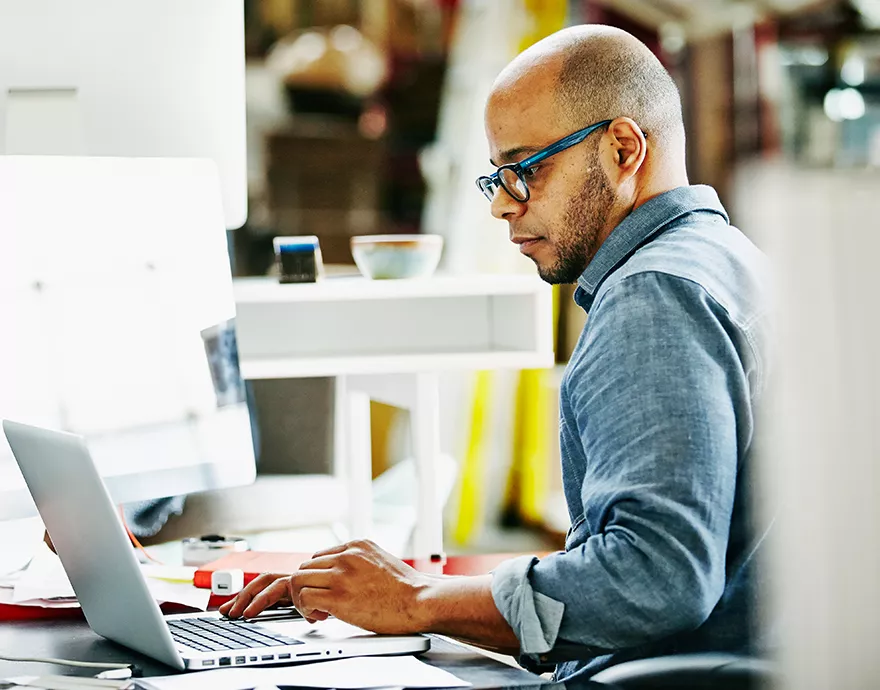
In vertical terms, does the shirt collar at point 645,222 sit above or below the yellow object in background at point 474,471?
above

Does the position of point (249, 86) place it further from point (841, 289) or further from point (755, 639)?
point (841, 289)

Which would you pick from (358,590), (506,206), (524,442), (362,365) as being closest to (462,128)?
(524,442)

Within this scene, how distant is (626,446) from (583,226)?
36cm

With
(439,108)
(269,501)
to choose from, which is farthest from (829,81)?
(269,501)

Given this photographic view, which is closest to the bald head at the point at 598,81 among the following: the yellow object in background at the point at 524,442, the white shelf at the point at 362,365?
the white shelf at the point at 362,365

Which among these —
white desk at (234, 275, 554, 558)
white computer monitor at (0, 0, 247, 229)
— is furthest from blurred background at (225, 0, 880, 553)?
white computer monitor at (0, 0, 247, 229)

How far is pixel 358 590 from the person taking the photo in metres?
1.00

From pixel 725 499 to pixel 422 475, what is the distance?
0.79 metres

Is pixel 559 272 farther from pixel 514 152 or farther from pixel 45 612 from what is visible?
pixel 45 612

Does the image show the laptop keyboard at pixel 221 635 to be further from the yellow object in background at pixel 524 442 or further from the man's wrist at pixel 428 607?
the yellow object in background at pixel 524 442

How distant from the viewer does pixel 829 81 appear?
11.9ft

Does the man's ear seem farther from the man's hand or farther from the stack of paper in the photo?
the stack of paper

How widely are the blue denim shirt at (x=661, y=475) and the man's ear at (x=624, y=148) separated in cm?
16

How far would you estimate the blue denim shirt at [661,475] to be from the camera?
86 centimetres
